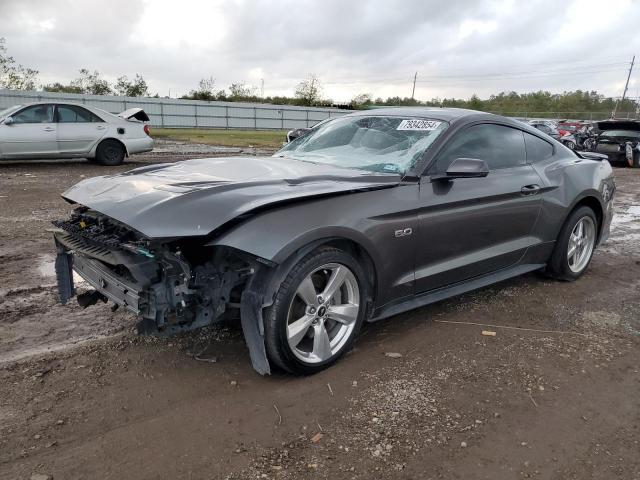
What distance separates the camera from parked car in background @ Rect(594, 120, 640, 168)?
16719 millimetres

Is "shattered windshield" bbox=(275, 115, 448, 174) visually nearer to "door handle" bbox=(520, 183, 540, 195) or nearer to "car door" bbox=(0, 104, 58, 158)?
"door handle" bbox=(520, 183, 540, 195)

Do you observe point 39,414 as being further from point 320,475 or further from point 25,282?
point 25,282

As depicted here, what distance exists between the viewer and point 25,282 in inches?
178

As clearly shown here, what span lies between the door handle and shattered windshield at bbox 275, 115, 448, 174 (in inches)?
36.9

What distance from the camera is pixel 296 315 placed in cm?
308

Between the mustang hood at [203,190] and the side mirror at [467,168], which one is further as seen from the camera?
the side mirror at [467,168]

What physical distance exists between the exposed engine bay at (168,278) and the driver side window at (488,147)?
65.3 inches

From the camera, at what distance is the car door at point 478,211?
143 inches

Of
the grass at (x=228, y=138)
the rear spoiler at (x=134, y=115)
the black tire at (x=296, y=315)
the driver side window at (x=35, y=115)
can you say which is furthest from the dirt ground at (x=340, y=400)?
the grass at (x=228, y=138)

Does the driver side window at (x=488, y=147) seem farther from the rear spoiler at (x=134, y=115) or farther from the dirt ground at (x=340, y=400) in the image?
the rear spoiler at (x=134, y=115)

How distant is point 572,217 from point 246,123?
37.1 metres

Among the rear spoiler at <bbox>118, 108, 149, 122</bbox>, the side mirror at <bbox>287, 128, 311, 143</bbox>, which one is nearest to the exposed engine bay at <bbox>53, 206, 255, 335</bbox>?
the side mirror at <bbox>287, 128, 311, 143</bbox>

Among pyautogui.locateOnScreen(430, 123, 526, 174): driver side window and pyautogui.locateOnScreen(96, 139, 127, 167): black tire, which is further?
pyautogui.locateOnScreen(96, 139, 127, 167): black tire

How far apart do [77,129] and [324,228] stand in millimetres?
10860
